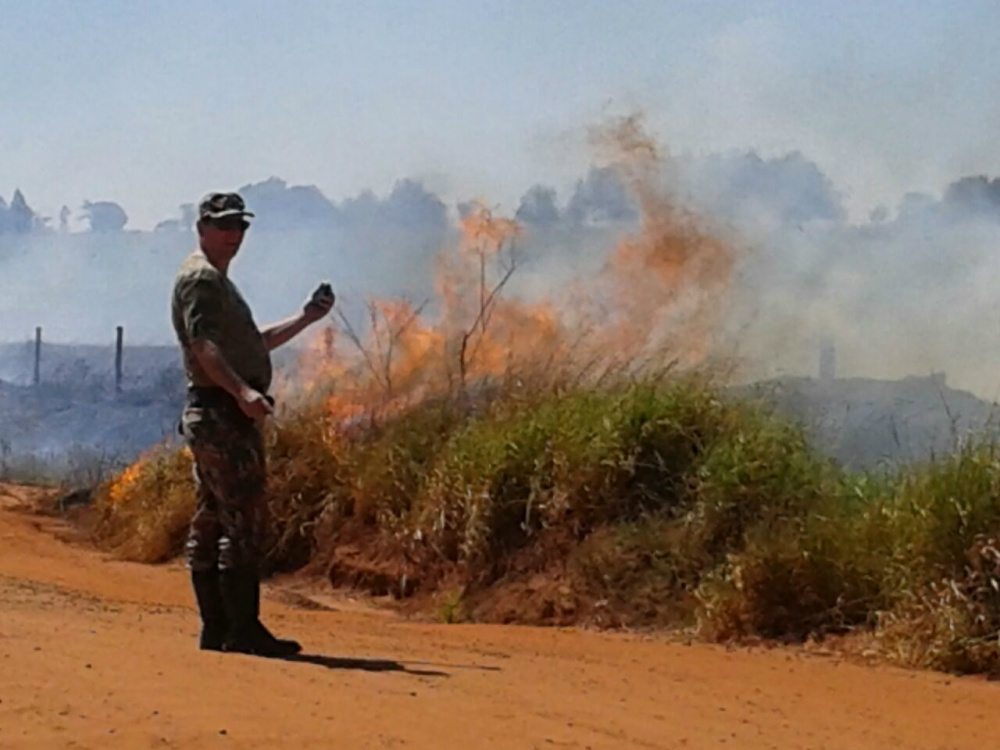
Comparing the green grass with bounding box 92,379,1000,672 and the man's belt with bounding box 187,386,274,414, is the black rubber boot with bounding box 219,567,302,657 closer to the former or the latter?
the man's belt with bounding box 187,386,274,414

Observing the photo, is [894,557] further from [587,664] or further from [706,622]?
[587,664]

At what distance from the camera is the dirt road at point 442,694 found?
19.1ft

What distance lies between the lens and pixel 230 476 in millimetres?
7500

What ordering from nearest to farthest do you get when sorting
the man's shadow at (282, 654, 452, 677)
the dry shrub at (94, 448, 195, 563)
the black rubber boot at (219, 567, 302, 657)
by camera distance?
1. the man's shadow at (282, 654, 452, 677)
2. the black rubber boot at (219, 567, 302, 657)
3. the dry shrub at (94, 448, 195, 563)

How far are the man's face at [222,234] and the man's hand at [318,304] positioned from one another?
46 centimetres

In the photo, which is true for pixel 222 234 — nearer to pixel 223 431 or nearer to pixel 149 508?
pixel 223 431

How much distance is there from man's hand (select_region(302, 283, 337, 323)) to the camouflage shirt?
0.34 metres

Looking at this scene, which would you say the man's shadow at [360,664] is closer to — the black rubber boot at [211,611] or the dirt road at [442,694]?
the dirt road at [442,694]

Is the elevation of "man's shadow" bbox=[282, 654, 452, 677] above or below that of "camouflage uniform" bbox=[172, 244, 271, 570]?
below

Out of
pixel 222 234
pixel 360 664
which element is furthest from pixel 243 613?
pixel 222 234

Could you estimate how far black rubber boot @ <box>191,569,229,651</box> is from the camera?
7.64 meters

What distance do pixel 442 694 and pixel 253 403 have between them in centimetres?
150

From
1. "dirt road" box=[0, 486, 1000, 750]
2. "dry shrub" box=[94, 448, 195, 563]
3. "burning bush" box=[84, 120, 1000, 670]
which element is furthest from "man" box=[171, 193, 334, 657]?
"dry shrub" box=[94, 448, 195, 563]

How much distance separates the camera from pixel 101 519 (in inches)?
718
